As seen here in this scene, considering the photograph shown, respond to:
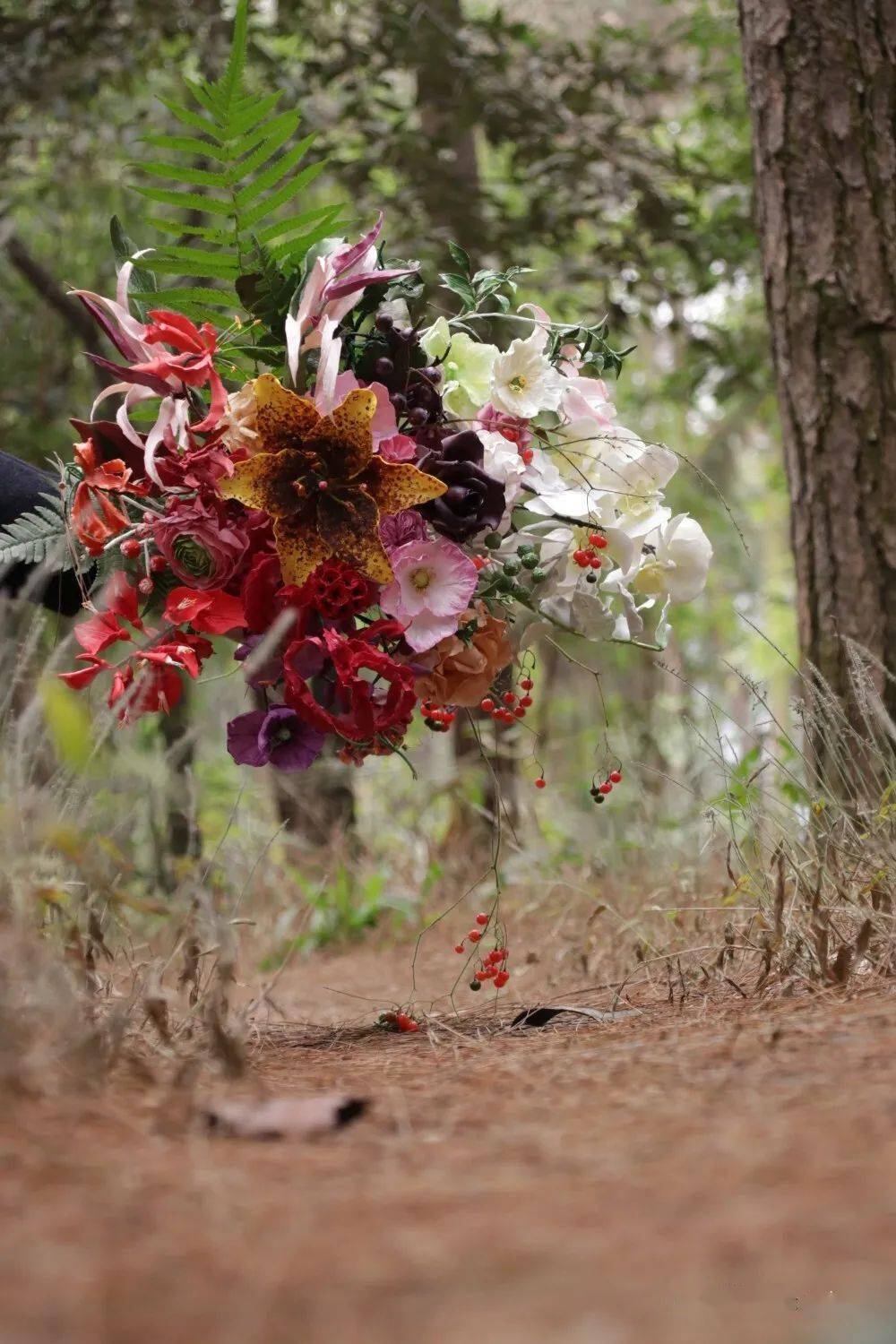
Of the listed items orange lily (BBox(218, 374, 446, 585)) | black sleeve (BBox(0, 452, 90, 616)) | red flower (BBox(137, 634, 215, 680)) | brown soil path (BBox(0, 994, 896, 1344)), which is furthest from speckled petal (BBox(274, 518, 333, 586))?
brown soil path (BBox(0, 994, 896, 1344))

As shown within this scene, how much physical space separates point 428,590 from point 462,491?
0.45ft

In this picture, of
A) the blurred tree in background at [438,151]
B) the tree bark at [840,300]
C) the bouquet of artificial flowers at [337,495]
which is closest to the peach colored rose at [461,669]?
the bouquet of artificial flowers at [337,495]

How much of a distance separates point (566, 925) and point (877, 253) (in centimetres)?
195

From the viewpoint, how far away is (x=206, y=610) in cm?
165

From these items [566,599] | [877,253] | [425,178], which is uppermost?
[425,178]

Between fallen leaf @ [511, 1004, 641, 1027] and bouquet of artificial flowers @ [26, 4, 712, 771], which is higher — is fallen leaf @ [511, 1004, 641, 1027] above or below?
below

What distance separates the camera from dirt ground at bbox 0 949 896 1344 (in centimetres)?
62

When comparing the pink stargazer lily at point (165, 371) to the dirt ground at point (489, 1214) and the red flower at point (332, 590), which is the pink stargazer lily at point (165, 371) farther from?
the dirt ground at point (489, 1214)

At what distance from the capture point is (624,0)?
1067 centimetres

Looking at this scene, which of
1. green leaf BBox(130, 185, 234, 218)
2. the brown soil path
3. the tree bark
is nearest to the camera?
the brown soil path

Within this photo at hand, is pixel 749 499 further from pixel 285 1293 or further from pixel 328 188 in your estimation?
pixel 285 1293

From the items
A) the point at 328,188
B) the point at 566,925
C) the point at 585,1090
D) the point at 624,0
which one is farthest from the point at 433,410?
the point at 624,0

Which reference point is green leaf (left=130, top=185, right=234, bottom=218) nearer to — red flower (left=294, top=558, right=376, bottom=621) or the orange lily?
the orange lily

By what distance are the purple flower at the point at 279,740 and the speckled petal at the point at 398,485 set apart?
1.00 feet
